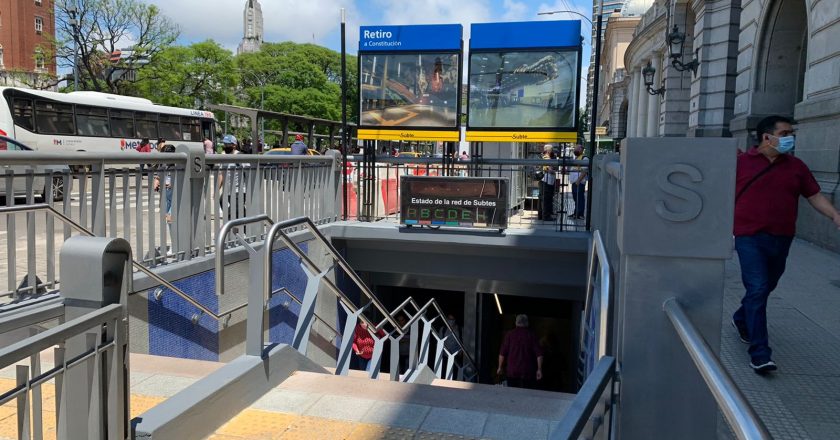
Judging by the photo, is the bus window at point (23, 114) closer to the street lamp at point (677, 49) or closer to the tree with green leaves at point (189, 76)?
the street lamp at point (677, 49)

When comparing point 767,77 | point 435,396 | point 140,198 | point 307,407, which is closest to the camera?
point 307,407

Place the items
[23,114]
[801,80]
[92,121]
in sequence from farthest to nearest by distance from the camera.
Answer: [92,121] < [23,114] < [801,80]

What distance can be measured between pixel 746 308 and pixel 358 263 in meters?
8.19

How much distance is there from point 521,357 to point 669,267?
28.6 ft

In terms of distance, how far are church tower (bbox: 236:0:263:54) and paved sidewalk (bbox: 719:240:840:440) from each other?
15328cm

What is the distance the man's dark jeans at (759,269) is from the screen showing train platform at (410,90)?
7520mm

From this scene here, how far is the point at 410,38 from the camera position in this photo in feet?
38.8

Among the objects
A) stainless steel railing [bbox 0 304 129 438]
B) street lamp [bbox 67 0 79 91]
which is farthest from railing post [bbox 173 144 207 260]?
street lamp [bbox 67 0 79 91]

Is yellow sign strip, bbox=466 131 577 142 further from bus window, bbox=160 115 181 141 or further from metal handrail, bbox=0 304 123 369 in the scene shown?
bus window, bbox=160 115 181 141

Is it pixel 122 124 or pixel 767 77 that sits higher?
pixel 767 77

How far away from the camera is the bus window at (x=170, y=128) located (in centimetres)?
2981

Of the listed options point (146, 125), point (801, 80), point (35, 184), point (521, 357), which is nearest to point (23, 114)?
point (146, 125)

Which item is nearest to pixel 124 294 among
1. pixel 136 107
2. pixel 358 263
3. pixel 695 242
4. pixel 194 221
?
pixel 695 242

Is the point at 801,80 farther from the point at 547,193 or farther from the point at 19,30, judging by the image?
the point at 19,30
